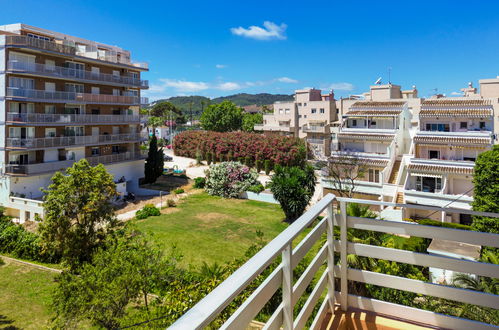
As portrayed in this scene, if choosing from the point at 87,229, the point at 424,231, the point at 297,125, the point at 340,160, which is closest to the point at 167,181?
the point at 340,160

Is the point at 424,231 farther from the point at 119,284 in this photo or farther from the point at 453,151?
the point at 453,151

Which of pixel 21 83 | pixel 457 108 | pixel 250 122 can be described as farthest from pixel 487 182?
pixel 250 122

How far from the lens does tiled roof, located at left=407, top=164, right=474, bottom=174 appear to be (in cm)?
2420

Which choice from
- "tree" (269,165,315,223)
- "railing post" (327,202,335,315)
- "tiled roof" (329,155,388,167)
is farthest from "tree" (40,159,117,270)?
"tiled roof" (329,155,388,167)

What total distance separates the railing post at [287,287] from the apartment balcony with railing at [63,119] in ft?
99.1

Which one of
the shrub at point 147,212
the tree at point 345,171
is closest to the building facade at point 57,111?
the shrub at point 147,212

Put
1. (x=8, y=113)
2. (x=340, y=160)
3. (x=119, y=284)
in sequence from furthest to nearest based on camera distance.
Result: (x=340, y=160) → (x=8, y=113) → (x=119, y=284)

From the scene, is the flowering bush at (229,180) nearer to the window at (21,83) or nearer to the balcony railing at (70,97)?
the balcony railing at (70,97)

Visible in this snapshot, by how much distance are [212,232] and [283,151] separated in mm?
21546

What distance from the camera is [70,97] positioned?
29.4 metres

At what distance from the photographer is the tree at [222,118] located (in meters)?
70.4

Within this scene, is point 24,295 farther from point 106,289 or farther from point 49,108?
point 49,108

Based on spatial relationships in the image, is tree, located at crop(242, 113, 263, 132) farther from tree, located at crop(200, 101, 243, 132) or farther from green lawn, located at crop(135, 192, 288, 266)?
green lawn, located at crop(135, 192, 288, 266)

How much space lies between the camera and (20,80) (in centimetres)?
2652
